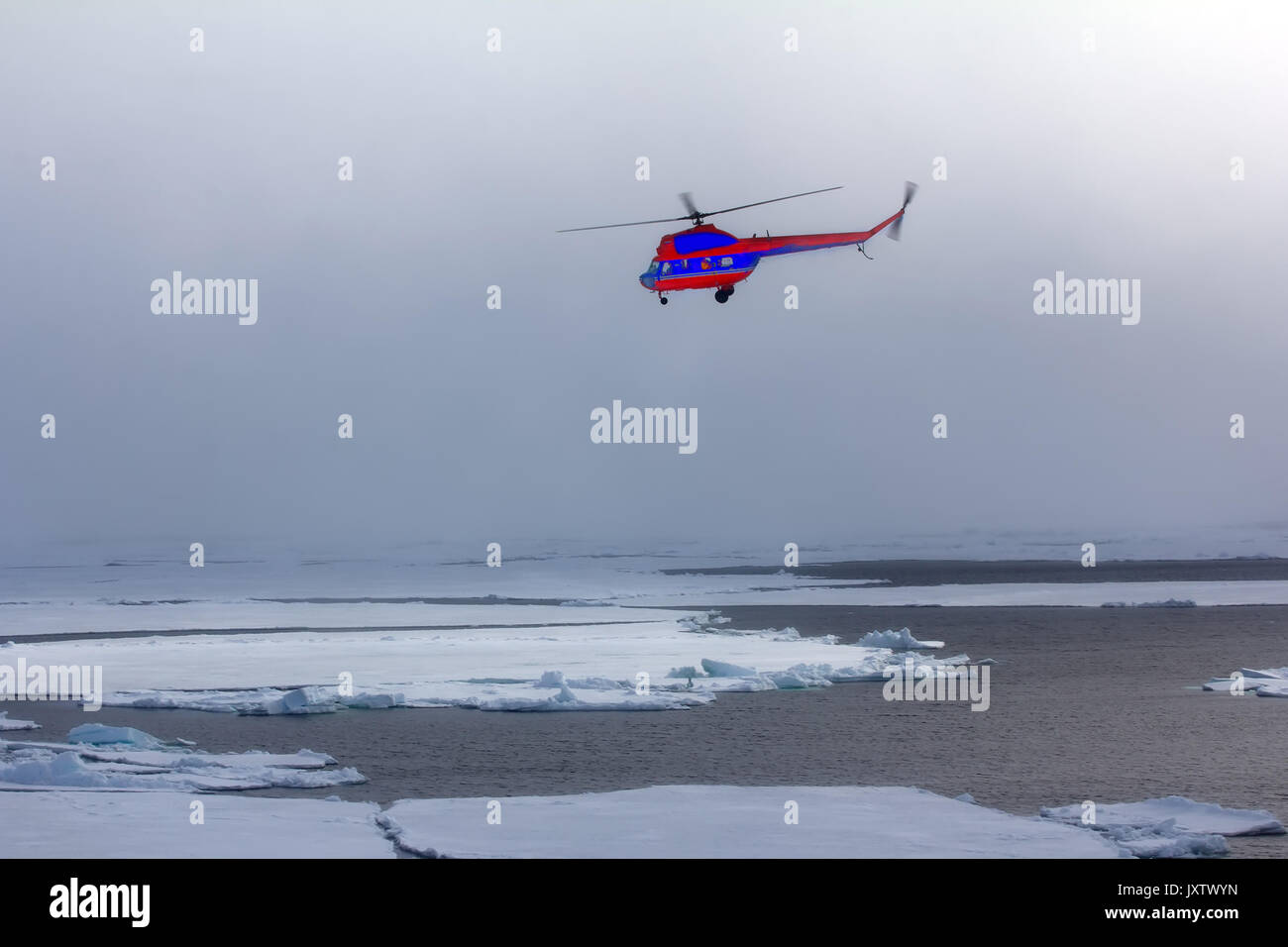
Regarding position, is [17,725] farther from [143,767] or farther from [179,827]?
[179,827]

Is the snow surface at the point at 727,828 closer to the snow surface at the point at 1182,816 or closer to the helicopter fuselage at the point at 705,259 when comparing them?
the snow surface at the point at 1182,816

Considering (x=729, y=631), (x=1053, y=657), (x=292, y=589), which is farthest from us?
(x=292, y=589)

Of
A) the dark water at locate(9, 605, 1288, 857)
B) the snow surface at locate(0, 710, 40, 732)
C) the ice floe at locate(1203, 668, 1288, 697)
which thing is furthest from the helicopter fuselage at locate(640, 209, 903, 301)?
the ice floe at locate(1203, 668, 1288, 697)

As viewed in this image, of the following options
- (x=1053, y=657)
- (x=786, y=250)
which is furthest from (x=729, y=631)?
(x=786, y=250)

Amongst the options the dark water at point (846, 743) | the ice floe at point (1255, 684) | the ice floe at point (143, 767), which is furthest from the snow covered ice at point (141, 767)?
the ice floe at point (1255, 684)

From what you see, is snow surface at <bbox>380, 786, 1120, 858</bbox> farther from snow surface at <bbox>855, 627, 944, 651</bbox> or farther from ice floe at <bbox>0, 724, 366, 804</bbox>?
snow surface at <bbox>855, 627, 944, 651</bbox>
